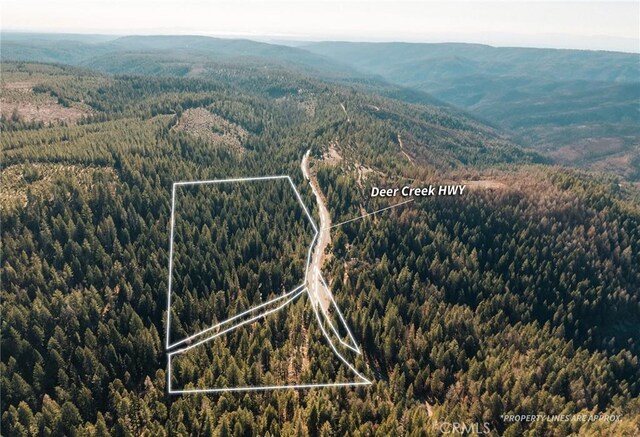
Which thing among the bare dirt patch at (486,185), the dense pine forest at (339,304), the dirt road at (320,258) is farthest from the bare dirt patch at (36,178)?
the bare dirt patch at (486,185)

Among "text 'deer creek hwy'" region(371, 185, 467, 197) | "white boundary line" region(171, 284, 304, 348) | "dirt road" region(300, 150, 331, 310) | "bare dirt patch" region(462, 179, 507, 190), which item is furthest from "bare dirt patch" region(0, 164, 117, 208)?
"bare dirt patch" region(462, 179, 507, 190)

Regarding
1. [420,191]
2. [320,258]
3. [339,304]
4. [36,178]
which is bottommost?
[339,304]

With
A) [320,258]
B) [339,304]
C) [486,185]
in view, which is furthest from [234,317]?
[486,185]

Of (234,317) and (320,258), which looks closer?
(234,317)

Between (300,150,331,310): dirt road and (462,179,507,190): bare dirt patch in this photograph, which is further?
(462,179,507,190): bare dirt patch

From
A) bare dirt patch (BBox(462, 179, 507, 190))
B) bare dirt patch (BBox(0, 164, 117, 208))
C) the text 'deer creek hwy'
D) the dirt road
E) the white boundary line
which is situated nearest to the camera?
the white boundary line

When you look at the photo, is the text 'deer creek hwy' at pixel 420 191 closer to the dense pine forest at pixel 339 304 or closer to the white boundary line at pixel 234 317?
the dense pine forest at pixel 339 304

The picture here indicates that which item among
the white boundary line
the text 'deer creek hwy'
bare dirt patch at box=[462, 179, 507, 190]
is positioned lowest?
the white boundary line

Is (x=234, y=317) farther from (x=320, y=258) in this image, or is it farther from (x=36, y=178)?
(x=36, y=178)

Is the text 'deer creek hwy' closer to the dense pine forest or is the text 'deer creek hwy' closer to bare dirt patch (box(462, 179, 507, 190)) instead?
bare dirt patch (box(462, 179, 507, 190))

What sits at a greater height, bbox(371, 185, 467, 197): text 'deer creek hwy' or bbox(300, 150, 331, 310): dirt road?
bbox(371, 185, 467, 197): text 'deer creek hwy'
